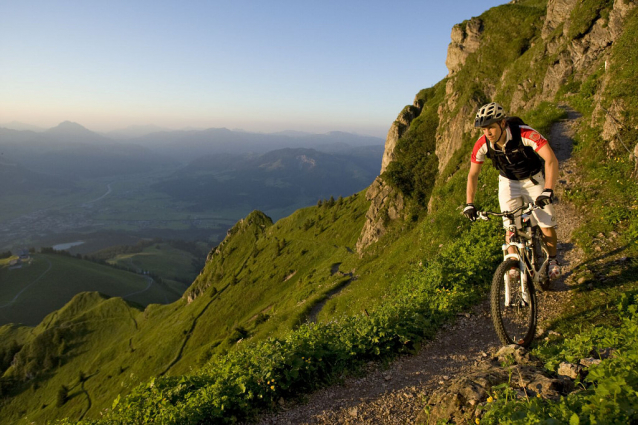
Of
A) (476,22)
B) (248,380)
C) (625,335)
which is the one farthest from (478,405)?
(476,22)

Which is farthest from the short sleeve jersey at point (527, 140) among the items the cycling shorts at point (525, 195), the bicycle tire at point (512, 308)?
the bicycle tire at point (512, 308)

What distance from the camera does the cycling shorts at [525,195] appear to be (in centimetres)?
823

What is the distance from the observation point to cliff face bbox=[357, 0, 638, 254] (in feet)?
98.9

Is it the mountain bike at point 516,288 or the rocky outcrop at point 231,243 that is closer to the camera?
the mountain bike at point 516,288

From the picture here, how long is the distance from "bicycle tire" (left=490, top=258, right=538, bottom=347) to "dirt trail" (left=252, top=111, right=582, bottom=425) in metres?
0.59

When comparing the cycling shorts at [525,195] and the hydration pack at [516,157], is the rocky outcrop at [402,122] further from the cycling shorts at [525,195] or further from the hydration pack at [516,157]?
the hydration pack at [516,157]

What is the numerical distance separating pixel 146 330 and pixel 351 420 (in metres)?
164

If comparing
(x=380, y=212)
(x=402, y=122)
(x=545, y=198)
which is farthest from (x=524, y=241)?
(x=402, y=122)

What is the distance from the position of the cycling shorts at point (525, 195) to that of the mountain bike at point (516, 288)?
0.35 m

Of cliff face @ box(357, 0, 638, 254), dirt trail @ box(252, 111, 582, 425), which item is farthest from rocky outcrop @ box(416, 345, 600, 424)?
cliff face @ box(357, 0, 638, 254)

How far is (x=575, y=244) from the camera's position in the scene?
1108cm

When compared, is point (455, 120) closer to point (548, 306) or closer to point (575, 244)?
point (575, 244)

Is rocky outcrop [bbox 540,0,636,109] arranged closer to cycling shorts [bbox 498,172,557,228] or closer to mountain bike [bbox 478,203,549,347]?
cycling shorts [bbox 498,172,557,228]

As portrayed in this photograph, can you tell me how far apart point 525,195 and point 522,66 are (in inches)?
1754
